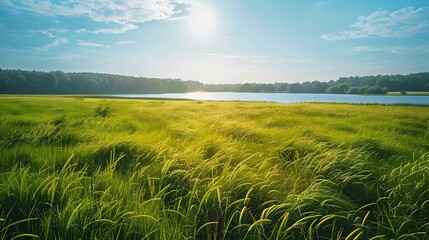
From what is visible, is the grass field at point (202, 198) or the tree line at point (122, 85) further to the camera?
the tree line at point (122, 85)

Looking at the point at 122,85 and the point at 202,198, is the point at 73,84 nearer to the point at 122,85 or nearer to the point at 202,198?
the point at 122,85

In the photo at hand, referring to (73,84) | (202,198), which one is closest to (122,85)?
(73,84)

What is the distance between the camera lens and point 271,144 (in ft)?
20.8

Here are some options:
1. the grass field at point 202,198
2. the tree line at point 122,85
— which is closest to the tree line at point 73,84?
the tree line at point 122,85

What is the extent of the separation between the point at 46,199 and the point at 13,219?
1.08 ft

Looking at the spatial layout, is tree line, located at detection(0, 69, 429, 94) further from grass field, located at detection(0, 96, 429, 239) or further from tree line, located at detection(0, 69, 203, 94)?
grass field, located at detection(0, 96, 429, 239)

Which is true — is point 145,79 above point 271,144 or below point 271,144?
above

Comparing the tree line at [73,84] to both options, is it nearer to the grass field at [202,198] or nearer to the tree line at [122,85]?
the tree line at [122,85]

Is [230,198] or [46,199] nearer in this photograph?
[46,199]

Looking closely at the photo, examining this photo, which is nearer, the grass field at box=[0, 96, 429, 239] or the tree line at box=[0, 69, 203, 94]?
the grass field at box=[0, 96, 429, 239]

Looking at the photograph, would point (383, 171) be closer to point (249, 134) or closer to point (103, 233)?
point (249, 134)

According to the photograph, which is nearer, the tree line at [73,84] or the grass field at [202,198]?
the grass field at [202,198]

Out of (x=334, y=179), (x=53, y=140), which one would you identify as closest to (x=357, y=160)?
(x=334, y=179)

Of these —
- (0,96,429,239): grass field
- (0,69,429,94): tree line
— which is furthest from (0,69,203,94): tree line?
(0,96,429,239): grass field
